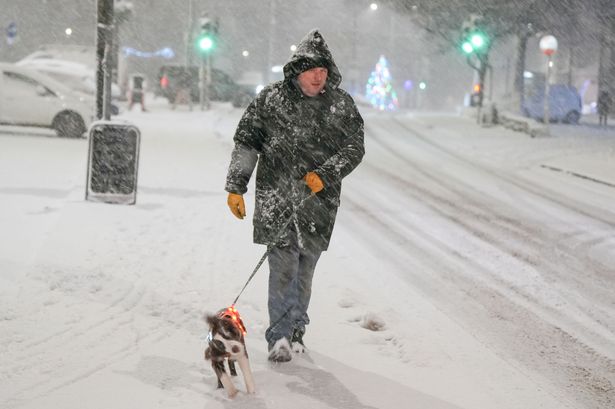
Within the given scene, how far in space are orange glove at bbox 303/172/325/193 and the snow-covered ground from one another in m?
1.04

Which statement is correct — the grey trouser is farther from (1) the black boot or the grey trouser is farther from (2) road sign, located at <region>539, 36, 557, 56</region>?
(2) road sign, located at <region>539, 36, 557, 56</region>

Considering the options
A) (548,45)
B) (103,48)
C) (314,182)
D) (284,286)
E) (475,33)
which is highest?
(475,33)

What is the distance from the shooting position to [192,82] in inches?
1485

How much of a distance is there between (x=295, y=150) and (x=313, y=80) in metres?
0.41

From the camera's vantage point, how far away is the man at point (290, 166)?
483 centimetres

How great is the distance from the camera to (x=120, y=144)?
1019cm

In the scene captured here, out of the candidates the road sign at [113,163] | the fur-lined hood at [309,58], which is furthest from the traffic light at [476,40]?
the fur-lined hood at [309,58]

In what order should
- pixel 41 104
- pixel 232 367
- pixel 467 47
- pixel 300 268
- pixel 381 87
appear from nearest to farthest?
pixel 232 367 → pixel 300 268 → pixel 41 104 → pixel 467 47 → pixel 381 87

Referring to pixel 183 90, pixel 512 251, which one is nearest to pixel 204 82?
pixel 183 90

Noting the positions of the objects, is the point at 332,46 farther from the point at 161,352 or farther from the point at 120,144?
the point at 161,352

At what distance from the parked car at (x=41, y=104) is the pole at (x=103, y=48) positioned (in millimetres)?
8068

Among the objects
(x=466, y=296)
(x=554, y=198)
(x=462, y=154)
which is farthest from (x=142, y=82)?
(x=466, y=296)

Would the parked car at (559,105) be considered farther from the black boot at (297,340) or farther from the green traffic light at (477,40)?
the black boot at (297,340)

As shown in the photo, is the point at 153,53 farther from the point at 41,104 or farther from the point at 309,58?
the point at 309,58
